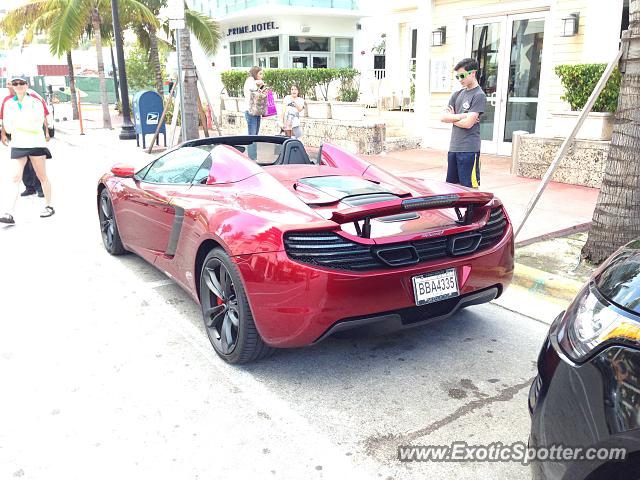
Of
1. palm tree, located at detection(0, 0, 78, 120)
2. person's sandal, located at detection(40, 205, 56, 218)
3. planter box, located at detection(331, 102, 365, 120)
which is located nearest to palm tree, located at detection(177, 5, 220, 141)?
planter box, located at detection(331, 102, 365, 120)

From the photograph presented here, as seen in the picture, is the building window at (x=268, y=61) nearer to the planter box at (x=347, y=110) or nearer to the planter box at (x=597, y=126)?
the planter box at (x=347, y=110)

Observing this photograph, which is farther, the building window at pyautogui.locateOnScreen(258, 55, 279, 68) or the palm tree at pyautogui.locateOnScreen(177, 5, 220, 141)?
the building window at pyautogui.locateOnScreen(258, 55, 279, 68)

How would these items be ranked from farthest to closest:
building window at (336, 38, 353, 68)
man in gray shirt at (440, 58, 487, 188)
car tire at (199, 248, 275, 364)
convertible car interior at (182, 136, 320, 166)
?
building window at (336, 38, 353, 68) → man in gray shirt at (440, 58, 487, 188) → convertible car interior at (182, 136, 320, 166) → car tire at (199, 248, 275, 364)

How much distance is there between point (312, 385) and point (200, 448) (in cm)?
82

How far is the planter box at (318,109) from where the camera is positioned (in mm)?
14250

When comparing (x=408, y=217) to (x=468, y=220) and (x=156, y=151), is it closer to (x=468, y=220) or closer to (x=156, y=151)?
(x=468, y=220)

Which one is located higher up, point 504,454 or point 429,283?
point 429,283

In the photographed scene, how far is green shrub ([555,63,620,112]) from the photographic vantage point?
870 cm

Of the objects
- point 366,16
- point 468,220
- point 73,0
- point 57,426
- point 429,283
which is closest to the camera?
point 57,426

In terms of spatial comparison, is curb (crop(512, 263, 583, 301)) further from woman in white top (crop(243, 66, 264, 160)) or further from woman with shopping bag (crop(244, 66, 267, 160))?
woman in white top (crop(243, 66, 264, 160))

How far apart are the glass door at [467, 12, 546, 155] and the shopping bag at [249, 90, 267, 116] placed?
4302 mm

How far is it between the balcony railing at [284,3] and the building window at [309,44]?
1752 millimetres

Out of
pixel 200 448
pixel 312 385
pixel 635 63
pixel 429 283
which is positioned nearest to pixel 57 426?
pixel 200 448

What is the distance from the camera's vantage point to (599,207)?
5098 mm
